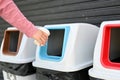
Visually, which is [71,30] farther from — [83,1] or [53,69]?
[83,1]

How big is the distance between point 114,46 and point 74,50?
0.36m

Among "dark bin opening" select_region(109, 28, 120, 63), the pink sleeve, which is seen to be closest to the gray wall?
"dark bin opening" select_region(109, 28, 120, 63)

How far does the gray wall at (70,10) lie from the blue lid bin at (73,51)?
56 cm

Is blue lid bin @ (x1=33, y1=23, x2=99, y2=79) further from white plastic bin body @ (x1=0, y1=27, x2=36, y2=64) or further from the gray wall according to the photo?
the gray wall

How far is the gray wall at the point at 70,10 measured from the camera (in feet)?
9.00

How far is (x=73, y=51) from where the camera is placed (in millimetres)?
2020

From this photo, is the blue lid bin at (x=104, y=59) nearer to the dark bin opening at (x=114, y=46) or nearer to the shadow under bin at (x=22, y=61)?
the dark bin opening at (x=114, y=46)

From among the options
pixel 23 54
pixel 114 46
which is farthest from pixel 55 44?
pixel 114 46

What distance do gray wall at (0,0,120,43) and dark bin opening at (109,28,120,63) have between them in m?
0.56

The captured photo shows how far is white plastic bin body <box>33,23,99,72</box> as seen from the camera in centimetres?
202

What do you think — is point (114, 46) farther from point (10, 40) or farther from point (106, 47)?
point (10, 40)

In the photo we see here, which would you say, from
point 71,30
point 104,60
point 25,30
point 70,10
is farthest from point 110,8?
point 25,30

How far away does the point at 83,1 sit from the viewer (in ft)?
9.78

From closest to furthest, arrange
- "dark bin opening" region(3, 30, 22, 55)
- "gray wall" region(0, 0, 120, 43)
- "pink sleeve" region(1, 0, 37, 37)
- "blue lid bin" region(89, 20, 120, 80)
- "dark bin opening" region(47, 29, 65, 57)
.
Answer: "pink sleeve" region(1, 0, 37, 37) → "blue lid bin" region(89, 20, 120, 80) → "dark bin opening" region(47, 29, 65, 57) → "gray wall" region(0, 0, 120, 43) → "dark bin opening" region(3, 30, 22, 55)
